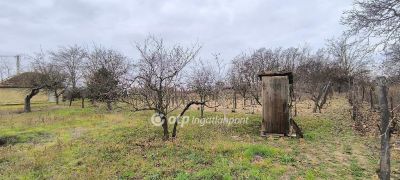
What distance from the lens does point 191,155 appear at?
27.8 ft

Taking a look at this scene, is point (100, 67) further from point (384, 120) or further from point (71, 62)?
point (384, 120)

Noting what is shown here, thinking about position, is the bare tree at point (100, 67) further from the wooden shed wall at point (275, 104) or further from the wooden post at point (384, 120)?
the wooden post at point (384, 120)

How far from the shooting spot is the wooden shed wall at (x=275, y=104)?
1159 centimetres

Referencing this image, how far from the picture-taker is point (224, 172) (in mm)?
6953

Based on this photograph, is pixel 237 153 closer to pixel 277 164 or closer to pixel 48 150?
pixel 277 164

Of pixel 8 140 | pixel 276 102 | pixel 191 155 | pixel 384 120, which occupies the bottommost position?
pixel 8 140

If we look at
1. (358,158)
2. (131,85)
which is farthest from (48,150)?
(358,158)

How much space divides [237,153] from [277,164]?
49.9 inches

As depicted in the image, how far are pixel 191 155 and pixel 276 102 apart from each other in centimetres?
472

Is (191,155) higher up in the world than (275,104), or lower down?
lower down

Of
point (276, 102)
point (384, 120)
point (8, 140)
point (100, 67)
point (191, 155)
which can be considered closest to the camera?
point (384, 120)

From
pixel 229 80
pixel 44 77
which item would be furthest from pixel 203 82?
pixel 44 77

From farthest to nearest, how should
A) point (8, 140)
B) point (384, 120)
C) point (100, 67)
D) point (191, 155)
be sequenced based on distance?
point (100, 67) < point (8, 140) < point (191, 155) < point (384, 120)

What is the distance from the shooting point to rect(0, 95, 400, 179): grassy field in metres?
7.11
